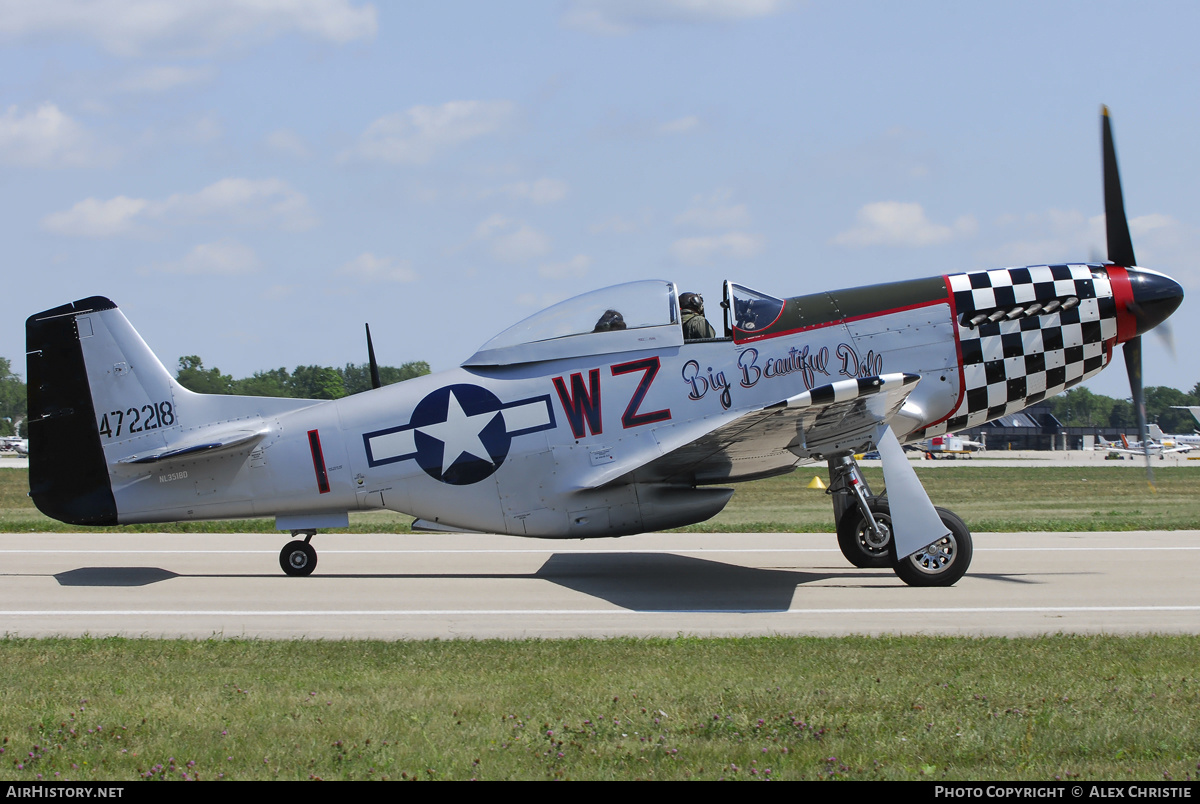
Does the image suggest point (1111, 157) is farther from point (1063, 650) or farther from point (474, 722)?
point (474, 722)

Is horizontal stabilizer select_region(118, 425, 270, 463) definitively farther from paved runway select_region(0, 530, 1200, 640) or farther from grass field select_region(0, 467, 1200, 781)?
grass field select_region(0, 467, 1200, 781)

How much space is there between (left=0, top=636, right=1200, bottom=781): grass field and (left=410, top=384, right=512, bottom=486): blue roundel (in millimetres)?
3551

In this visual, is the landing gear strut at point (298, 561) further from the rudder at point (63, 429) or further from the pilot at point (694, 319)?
the pilot at point (694, 319)

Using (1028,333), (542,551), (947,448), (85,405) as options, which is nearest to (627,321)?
(1028,333)

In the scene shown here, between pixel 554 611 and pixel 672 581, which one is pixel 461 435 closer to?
pixel 554 611

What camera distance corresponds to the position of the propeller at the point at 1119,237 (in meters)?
10.8

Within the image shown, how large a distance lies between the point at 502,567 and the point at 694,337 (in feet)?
13.3

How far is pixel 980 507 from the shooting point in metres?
22.6

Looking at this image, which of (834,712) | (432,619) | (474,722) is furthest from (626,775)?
(432,619)

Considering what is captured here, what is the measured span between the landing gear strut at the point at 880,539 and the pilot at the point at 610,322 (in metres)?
2.73

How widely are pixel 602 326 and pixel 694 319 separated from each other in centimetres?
100

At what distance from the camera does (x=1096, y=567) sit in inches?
466

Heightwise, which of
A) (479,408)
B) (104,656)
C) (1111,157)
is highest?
(1111,157)

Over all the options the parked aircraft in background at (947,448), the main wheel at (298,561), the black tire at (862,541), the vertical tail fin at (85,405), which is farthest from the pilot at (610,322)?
the parked aircraft in background at (947,448)
